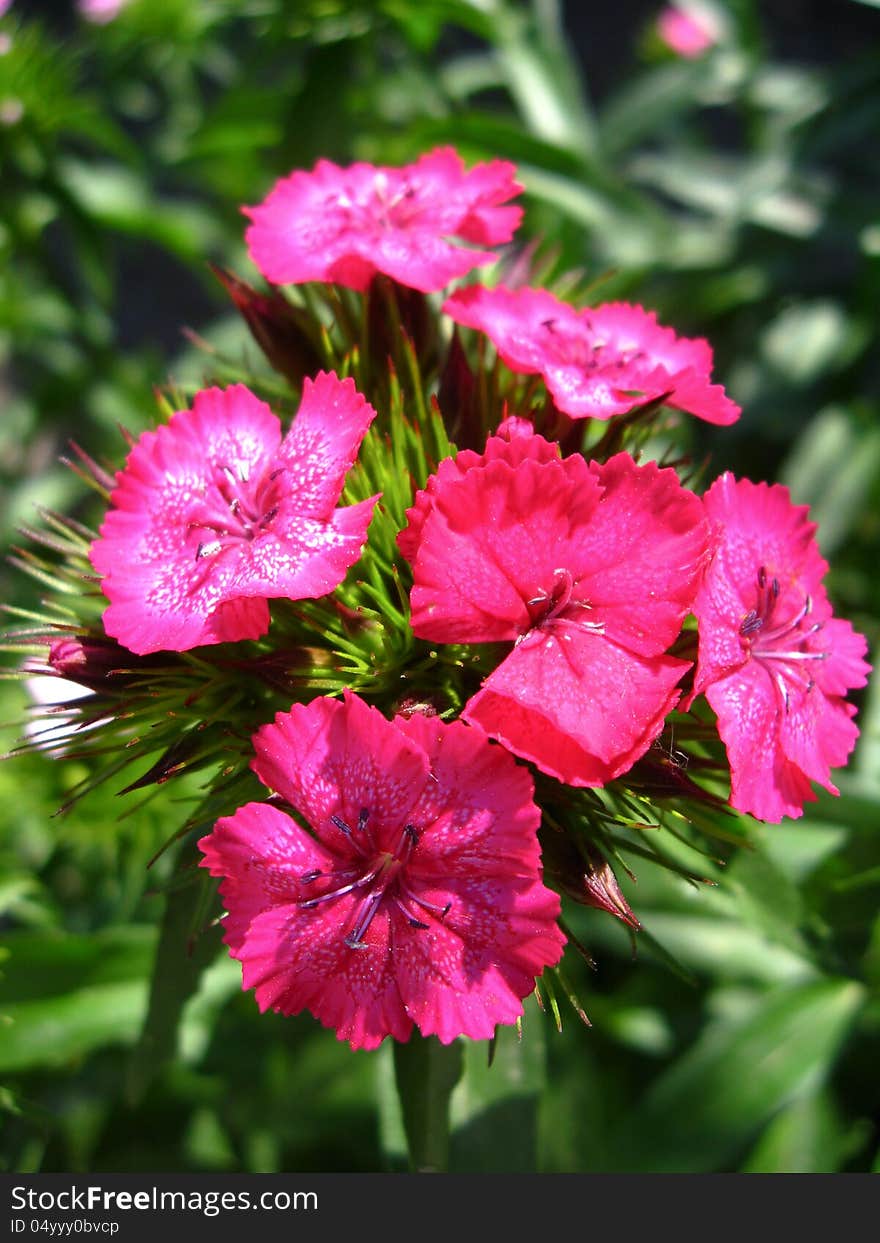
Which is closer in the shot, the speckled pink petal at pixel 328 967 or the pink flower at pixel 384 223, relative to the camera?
the speckled pink petal at pixel 328 967

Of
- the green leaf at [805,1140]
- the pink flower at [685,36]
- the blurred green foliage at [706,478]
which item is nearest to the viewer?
the blurred green foliage at [706,478]

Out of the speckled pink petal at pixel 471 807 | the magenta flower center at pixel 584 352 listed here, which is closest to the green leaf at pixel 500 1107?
the speckled pink petal at pixel 471 807

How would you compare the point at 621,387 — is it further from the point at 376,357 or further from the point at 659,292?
the point at 659,292

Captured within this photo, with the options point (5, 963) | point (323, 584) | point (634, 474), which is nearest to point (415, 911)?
point (323, 584)

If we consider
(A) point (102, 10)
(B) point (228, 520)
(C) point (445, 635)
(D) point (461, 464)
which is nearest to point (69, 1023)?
(B) point (228, 520)

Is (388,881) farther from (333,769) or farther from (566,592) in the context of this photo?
(566,592)

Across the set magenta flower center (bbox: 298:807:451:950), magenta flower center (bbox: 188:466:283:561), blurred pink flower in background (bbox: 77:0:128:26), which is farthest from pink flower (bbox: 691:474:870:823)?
blurred pink flower in background (bbox: 77:0:128:26)

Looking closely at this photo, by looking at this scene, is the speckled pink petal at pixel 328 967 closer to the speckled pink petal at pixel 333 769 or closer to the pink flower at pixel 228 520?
the speckled pink petal at pixel 333 769
